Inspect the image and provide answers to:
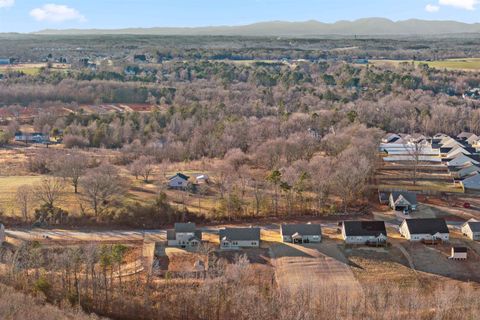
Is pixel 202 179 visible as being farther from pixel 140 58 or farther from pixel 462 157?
pixel 140 58

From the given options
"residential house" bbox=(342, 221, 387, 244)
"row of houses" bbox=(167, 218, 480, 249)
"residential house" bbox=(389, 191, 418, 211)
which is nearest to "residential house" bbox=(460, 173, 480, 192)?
"residential house" bbox=(389, 191, 418, 211)

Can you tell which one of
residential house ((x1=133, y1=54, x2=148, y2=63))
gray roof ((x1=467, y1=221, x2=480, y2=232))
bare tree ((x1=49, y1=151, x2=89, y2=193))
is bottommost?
gray roof ((x1=467, y1=221, x2=480, y2=232))

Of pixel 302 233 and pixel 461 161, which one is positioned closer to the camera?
pixel 302 233

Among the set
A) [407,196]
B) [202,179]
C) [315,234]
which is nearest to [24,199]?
[202,179]

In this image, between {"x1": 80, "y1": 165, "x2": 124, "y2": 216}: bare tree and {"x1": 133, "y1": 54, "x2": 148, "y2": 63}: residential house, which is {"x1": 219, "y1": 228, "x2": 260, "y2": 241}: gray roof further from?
{"x1": 133, "y1": 54, "x2": 148, "y2": 63}: residential house

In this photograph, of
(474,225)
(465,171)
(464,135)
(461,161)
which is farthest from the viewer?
(464,135)

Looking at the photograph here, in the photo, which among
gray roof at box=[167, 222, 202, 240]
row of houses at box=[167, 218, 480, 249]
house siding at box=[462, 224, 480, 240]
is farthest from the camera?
house siding at box=[462, 224, 480, 240]

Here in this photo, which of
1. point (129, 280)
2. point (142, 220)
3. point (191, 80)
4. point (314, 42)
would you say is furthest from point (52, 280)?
point (314, 42)
